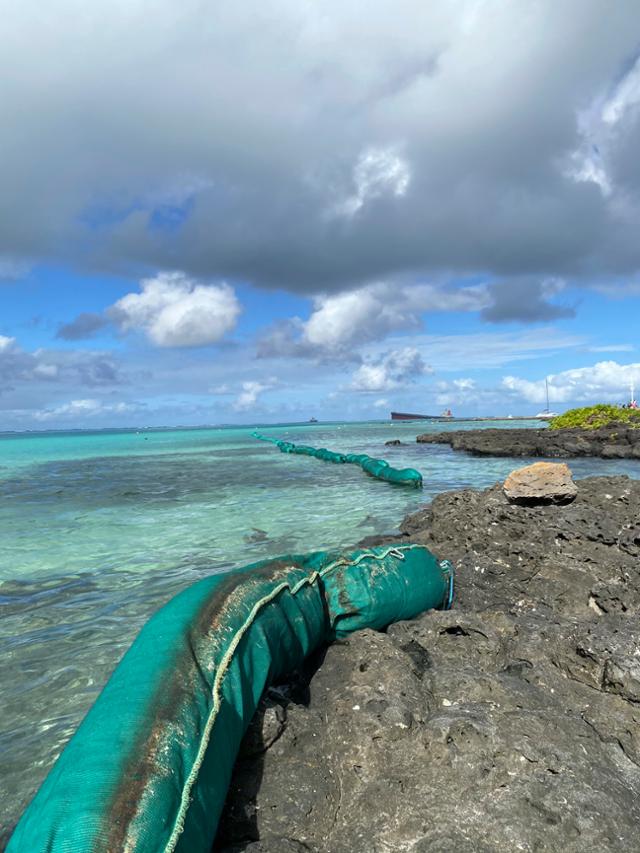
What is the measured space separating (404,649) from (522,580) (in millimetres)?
2578

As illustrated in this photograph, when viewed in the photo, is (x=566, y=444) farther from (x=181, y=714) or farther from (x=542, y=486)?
(x=181, y=714)

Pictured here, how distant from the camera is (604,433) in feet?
109

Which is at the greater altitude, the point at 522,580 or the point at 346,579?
the point at 346,579

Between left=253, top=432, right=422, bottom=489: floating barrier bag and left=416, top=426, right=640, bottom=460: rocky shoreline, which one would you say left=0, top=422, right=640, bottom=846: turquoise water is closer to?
left=253, top=432, right=422, bottom=489: floating barrier bag

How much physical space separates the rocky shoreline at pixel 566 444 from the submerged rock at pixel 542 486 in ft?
69.4

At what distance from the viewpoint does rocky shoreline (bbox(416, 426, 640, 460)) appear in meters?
28.4

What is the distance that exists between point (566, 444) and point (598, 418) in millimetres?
10162

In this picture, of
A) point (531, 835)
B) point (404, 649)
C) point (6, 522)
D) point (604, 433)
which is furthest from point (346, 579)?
point (604, 433)

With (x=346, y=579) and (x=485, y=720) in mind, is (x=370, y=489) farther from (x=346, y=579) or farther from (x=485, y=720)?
(x=485, y=720)

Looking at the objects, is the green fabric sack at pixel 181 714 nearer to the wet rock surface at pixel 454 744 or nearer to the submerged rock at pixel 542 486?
the wet rock surface at pixel 454 744

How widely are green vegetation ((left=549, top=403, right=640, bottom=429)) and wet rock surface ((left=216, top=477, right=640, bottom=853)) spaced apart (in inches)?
1406

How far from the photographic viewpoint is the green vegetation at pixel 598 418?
3756 centimetres

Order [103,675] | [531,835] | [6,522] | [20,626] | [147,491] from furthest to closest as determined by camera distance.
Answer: [147,491] → [6,522] → [20,626] → [103,675] → [531,835]

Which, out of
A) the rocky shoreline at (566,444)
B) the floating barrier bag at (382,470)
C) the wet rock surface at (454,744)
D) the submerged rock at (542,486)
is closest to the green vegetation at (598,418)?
the rocky shoreline at (566,444)
